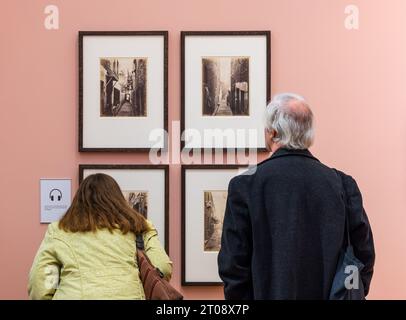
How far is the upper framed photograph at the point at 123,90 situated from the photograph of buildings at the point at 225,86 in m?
0.18

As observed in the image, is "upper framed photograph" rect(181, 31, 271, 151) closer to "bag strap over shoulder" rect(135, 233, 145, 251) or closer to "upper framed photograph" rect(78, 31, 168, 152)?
"upper framed photograph" rect(78, 31, 168, 152)

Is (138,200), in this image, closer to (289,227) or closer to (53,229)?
(53,229)

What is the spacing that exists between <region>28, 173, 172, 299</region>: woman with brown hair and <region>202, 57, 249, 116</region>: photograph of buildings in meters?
0.68

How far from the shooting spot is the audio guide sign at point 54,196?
9.84ft

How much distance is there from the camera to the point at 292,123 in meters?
2.19

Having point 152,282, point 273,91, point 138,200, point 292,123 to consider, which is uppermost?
point 273,91

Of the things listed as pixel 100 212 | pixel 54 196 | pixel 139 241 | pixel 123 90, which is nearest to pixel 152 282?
pixel 139 241

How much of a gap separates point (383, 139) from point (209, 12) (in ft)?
3.03

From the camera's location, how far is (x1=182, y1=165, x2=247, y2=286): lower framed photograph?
299 cm

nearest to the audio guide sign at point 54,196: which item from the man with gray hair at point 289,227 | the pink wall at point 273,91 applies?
the pink wall at point 273,91

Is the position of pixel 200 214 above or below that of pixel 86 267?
above

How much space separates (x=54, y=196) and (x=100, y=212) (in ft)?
1.81

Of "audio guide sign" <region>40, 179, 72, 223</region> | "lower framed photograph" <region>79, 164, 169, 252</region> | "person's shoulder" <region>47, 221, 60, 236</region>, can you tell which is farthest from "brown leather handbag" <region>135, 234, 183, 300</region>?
"audio guide sign" <region>40, 179, 72, 223</region>
